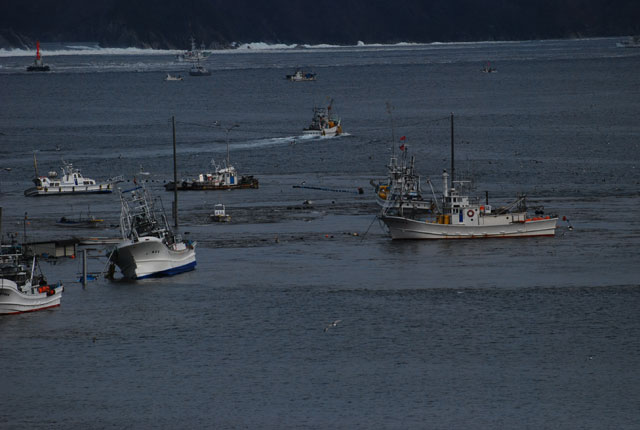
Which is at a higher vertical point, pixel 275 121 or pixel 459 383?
pixel 275 121

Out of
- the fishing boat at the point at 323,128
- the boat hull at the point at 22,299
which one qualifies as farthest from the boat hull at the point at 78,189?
the fishing boat at the point at 323,128

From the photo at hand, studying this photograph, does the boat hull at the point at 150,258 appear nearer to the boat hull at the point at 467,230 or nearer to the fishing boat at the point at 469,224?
the fishing boat at the point at 469,224

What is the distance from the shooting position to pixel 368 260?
81375 millimetres

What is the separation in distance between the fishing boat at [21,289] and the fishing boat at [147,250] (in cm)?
679

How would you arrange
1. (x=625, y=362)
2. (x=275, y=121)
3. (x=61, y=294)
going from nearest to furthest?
(x=625, y=362) < (x=61, y=294) < (x=275, y=121)

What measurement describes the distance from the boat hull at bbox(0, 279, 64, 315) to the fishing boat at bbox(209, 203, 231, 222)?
28.3 meters

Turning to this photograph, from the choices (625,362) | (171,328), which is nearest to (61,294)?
(171,328)

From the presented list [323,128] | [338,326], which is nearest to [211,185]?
[323,128]

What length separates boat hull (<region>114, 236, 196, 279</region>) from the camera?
2953 inches

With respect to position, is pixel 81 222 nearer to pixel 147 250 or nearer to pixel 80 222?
pixel 80 222

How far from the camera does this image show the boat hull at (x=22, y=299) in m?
65.3

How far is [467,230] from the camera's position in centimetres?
8800

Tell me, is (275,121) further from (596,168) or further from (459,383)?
(459,383)

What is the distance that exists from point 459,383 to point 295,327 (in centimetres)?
1234
